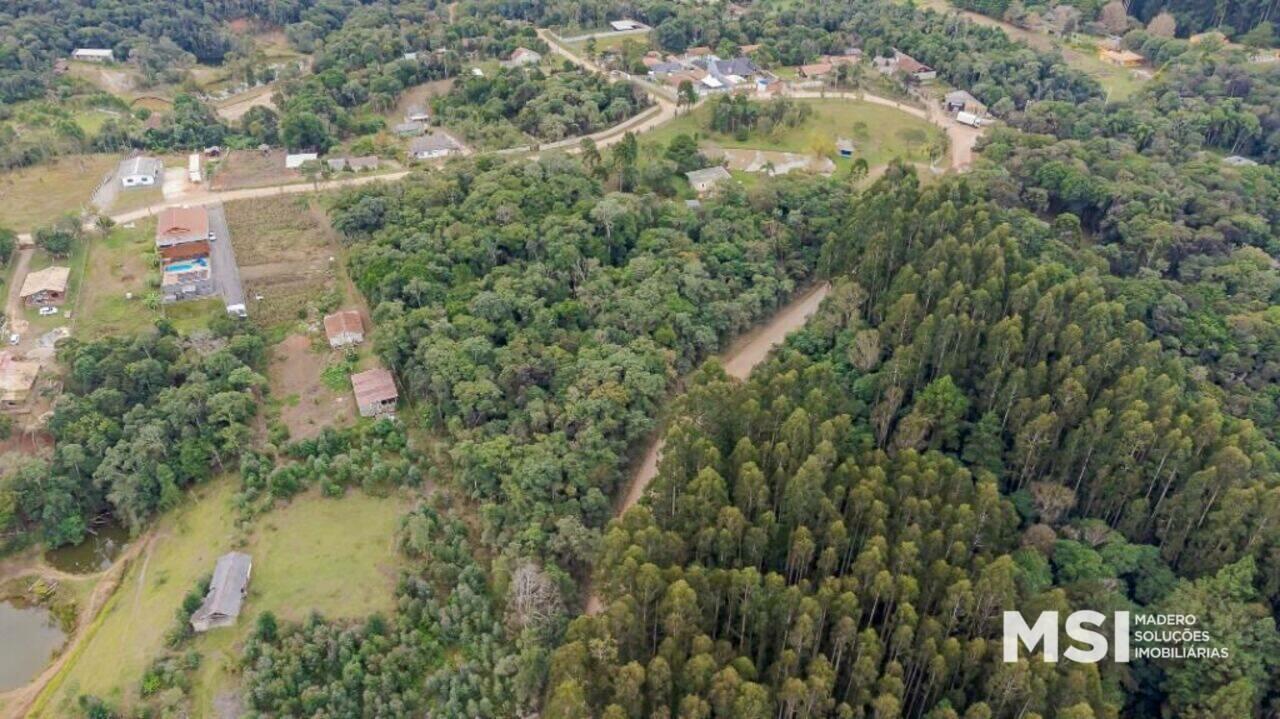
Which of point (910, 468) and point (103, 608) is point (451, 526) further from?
point (910, 468)

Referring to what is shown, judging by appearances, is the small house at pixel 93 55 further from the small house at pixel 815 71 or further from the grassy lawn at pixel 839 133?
the small house at pixel 815 71

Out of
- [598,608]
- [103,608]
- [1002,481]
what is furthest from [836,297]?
[103,608]

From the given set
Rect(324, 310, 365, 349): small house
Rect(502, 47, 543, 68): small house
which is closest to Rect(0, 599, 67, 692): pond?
Rect(324, 310, 365, 349): small house

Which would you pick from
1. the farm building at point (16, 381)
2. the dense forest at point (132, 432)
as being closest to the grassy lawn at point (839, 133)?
the dense forest at point (132, 432)

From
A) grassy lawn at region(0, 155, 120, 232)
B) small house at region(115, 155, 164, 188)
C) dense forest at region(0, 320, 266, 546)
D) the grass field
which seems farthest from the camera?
small house at region(115, 155, 164, 188)

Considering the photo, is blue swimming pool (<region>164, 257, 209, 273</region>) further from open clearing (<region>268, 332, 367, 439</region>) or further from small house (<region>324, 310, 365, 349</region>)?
small house (<region>324, 310, 365, 349</region>)
